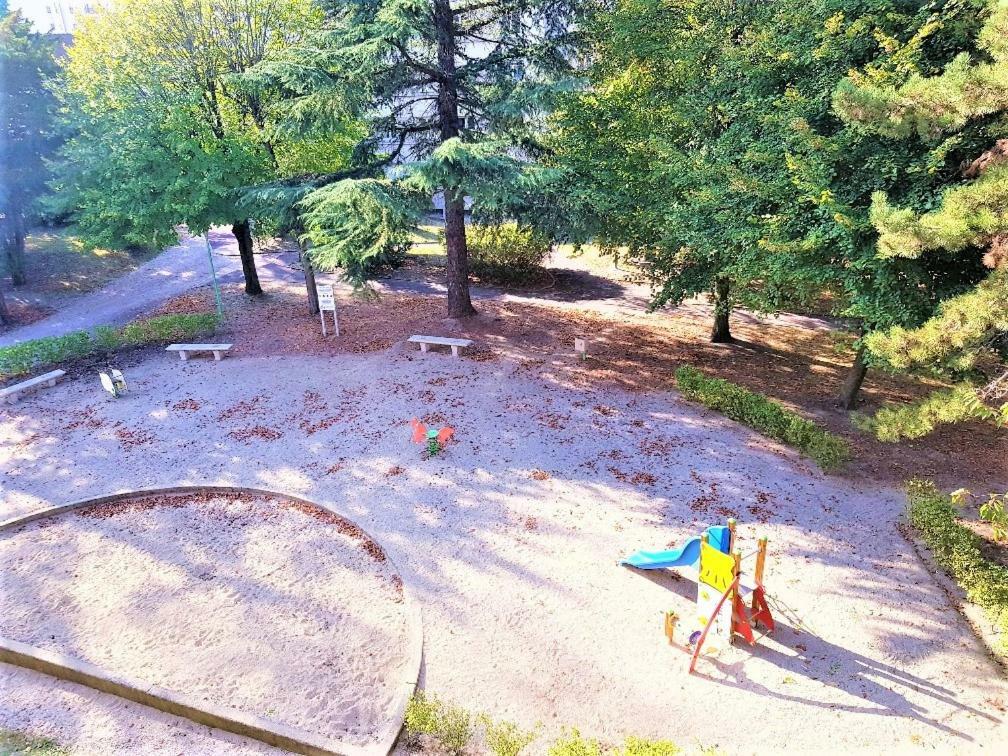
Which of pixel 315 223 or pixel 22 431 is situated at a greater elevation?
pixel 315 223

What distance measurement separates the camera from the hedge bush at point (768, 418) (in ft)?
31.4

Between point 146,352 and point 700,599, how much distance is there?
48.3ft

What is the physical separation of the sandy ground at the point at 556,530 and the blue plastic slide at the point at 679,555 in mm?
261

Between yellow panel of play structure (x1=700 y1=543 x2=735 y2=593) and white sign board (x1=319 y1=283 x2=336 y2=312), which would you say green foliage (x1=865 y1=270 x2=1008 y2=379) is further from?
white sign board (x1=319 y1=283 x2=336 y2=312)

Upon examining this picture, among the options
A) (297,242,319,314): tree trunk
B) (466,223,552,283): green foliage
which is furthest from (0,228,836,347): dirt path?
(297,242,319,314): tree trunk

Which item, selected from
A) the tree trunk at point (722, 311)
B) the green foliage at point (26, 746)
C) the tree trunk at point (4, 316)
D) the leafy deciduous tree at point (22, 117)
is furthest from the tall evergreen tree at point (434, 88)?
the tree trunk at point (4, 316)

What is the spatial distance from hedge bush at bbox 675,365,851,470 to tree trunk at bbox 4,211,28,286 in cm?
2264

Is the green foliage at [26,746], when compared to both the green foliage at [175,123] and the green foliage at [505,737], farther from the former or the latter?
the green foliage at [175,123]

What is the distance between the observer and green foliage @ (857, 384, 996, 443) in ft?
20.9

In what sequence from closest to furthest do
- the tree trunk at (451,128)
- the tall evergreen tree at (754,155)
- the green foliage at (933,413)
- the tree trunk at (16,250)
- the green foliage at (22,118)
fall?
the green foliage at (933,413)
the tall evergreen tree at (754,155)
the tree trunk at (451,128)
the green foliage at (22,118)
the tree trunk at (16,250)

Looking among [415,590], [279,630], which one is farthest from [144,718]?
[415,590]

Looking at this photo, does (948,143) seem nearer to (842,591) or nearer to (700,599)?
(842,591)

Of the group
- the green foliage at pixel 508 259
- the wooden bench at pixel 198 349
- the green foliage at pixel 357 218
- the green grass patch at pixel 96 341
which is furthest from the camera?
the green foliage at pixel 508 259

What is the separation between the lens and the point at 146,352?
15.0 metres
